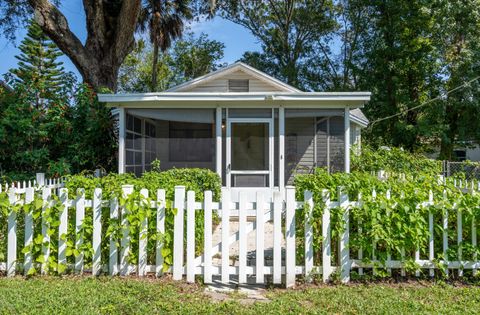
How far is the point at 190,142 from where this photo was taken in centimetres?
738

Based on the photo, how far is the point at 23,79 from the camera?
8070 mm

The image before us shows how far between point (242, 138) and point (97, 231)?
453 cm

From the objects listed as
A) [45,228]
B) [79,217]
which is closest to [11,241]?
[45,228]

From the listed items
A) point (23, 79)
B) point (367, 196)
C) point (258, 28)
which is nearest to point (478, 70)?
point (258, 28)

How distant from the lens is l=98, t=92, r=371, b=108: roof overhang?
23.1 feet

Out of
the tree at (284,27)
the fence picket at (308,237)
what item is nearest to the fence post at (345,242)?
the fence picket at (308,237)

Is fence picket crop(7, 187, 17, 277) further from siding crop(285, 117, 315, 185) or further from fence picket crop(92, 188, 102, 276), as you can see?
siding crop(285, 117, 315, 185)

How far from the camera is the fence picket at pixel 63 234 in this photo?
3.33 meters

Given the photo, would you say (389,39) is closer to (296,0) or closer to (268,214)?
(296,0)

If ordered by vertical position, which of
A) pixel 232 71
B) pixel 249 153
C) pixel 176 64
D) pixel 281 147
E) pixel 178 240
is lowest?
pixel 178 240

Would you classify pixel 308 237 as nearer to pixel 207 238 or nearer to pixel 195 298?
pixel 207 238

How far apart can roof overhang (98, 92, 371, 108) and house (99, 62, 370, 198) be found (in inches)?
1.5

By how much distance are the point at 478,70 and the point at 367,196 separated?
17487 mm

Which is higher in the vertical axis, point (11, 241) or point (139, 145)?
point (139, 145)
